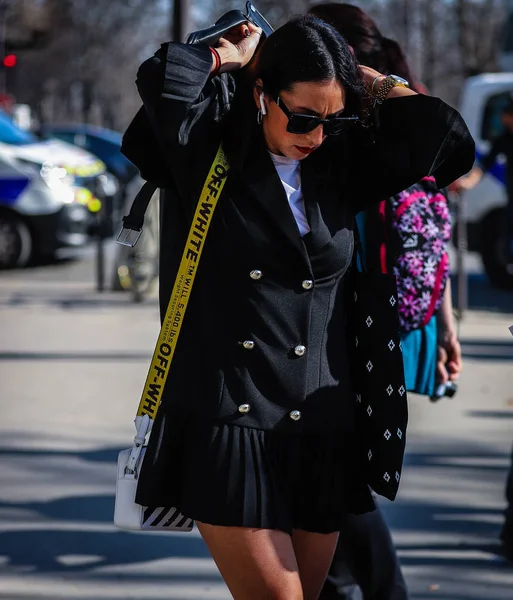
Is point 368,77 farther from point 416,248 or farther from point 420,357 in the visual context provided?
point 420,357

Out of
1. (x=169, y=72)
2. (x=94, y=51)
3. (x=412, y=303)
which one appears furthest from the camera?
(x=94, y=51)

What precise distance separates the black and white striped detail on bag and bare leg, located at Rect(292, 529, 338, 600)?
0.84 ft

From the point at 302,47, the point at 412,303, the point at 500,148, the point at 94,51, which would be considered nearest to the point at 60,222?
the point at 500,148

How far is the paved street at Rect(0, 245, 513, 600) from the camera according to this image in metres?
4.45

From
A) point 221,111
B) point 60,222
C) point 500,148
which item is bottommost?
point 60,222

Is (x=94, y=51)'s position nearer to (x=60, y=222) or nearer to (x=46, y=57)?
(x=46, y=57)

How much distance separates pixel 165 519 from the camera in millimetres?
2814

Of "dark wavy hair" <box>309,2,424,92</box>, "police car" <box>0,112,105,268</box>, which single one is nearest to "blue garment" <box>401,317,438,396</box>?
"dark wavy hair" <box>309,2,424,92</box>

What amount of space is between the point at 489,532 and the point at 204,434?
2.57 m

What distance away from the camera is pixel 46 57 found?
4519 centimetres

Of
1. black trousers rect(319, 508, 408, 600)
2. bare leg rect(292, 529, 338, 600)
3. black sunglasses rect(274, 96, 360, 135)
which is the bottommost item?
Answer: black trousers rect(319, 508, 408, 600)

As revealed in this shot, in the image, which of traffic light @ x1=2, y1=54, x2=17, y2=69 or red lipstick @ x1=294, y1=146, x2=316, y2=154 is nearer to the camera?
red lipstick @ x1=294, y1=146, x2=316, y2=154

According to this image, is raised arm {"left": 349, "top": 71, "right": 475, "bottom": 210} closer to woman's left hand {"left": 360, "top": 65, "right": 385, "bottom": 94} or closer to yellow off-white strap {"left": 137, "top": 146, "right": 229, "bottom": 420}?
woman's left hand {"left": 360, "top": 65, "right": 385, "bottom": 94}

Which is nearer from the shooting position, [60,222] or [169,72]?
[169,72]
